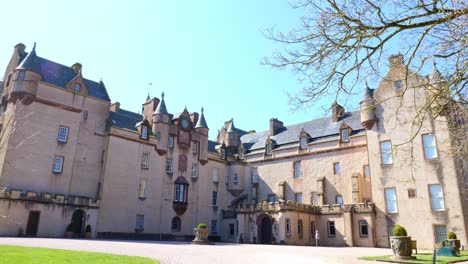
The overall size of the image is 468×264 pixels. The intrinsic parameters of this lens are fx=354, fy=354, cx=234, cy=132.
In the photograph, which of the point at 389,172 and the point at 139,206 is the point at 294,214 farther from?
the point at 139,206

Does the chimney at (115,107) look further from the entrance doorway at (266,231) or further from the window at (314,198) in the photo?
the window at (314,198)

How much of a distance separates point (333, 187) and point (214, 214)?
15054 mm

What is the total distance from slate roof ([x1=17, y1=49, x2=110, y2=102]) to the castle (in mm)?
134

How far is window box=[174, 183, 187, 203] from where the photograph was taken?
4103 centimetres

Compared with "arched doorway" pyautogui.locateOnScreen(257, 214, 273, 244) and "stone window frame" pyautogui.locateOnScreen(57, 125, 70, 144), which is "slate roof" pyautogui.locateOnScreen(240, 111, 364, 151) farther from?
"stone window frame" pyautogui.locateOnScreen(57, 125, 70, 144)

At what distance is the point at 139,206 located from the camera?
1467 inches

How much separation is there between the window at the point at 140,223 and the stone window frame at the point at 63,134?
10.7 meters

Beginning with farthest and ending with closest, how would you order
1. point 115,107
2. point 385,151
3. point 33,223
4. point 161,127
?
point 115,107 < point 161,127 < point 385,151 < point 33,223

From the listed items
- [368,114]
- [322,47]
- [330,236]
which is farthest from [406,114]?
[322,47]

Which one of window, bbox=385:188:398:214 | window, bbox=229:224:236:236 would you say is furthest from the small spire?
window, bbox=385:188:398:214

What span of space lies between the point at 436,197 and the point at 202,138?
26.4 m

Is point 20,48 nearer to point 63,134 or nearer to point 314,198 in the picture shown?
point 63,134

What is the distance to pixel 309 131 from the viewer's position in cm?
4506

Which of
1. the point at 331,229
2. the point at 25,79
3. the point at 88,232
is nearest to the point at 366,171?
the point at 331,229
